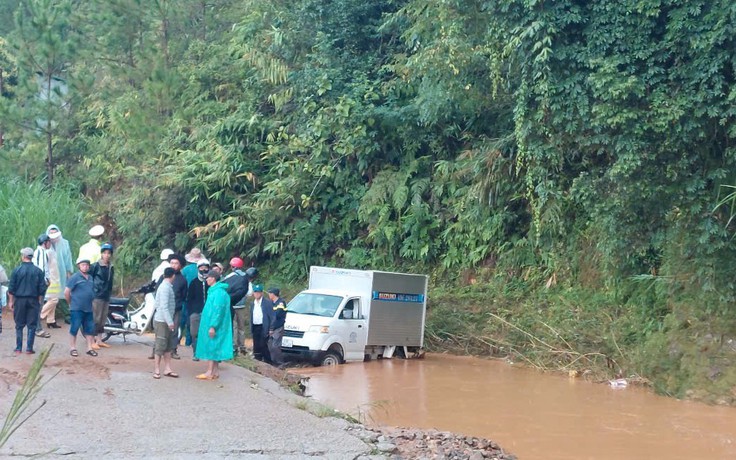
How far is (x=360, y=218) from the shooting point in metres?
23.0

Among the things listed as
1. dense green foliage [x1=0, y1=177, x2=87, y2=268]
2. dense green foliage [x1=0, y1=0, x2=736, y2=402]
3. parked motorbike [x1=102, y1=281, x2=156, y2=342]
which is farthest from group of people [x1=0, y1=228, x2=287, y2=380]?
dense green foliage [x1=0, y1=0, x2=736, y2=402]

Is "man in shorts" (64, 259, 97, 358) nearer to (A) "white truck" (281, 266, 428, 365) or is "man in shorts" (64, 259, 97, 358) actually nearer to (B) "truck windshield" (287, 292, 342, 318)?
(A) "white truck" (281, 266, 428, 365)

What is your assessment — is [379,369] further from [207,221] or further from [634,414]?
[207,221]

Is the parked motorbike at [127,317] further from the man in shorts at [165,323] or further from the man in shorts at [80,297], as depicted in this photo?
the man in shorts at [165,323]

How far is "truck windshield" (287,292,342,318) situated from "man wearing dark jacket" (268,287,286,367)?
165cm

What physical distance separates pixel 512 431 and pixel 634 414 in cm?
263

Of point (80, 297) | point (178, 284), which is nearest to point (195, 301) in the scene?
point (178, 284)

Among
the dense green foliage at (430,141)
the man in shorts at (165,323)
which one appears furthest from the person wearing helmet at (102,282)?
the dense green foliage at (430,141)

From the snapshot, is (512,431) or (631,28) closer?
(512,431)

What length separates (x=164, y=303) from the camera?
37.7ft

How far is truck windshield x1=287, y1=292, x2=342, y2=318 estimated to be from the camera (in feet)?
58.4

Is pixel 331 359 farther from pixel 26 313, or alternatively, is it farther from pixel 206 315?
pixel 26 313

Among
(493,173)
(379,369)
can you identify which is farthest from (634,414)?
(493,173)

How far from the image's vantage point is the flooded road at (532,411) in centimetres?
1123
